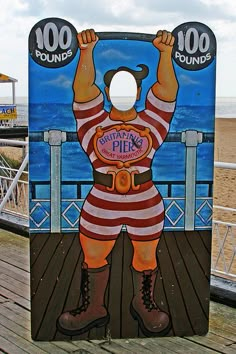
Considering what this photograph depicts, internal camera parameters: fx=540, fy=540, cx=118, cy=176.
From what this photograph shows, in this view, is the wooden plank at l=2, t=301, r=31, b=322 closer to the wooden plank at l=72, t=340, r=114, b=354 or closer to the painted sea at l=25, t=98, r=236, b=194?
the wooden plank at l=72, t=340, r=114, b=354

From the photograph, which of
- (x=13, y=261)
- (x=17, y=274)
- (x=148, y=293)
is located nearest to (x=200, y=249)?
(x=148, y=293)

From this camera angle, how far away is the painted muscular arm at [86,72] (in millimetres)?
2686

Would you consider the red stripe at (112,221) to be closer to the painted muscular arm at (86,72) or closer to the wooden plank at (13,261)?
the painted muscular arm at (86,72)

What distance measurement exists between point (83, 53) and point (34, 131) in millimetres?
462

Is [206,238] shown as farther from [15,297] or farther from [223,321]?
[15,297]

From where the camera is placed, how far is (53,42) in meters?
2.66

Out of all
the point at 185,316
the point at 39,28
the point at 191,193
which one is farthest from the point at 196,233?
the point at 39,28

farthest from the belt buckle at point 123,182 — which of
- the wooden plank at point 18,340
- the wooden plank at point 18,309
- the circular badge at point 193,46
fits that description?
the wooden plank at point 18,309

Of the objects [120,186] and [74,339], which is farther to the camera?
[74,339]

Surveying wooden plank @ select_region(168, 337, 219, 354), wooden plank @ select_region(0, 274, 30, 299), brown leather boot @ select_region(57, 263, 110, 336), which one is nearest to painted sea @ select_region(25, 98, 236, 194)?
brown leather boot @ select_region(57, 263, 110, 336)

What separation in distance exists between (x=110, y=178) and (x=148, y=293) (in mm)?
669

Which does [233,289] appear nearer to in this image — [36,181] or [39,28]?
[36,181]

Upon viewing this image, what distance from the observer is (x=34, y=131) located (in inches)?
108

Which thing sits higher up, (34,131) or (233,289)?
(34,131)
